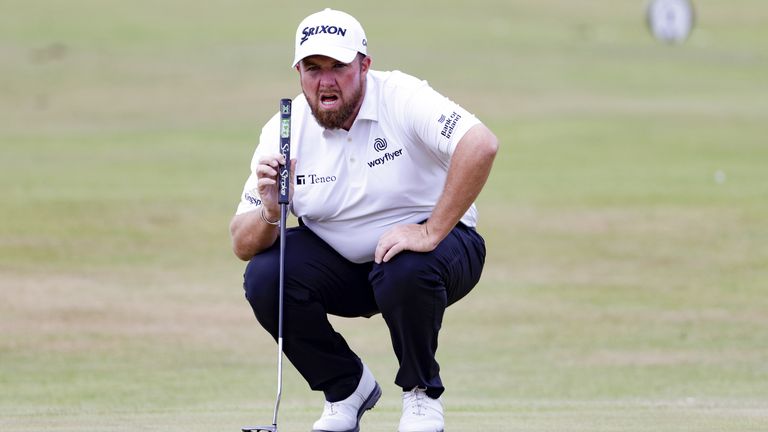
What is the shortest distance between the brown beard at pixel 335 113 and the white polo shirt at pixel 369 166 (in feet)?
0.16

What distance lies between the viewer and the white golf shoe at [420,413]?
533 centimetres

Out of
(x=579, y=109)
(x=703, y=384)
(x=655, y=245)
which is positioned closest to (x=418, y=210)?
(x=703, y=384)

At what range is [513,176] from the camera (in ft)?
65.3

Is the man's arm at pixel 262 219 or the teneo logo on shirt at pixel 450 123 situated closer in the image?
the teneo logo on shirt at pixel 450 123

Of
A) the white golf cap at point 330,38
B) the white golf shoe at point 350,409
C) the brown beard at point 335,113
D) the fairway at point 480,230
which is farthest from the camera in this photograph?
the fairway at point 480,230

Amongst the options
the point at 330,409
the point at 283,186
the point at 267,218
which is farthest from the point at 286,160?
the point at 330,409

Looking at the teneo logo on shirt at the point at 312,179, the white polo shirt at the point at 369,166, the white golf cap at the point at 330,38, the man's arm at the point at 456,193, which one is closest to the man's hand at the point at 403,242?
the man's arm at the point at 456,193

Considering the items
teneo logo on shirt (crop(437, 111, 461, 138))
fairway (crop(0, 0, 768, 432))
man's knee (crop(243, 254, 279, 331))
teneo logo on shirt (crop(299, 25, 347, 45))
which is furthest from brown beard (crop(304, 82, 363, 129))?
fairway (crop(0, 0, 768, 432))

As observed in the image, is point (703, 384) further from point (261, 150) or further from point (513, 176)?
point (513, 176)

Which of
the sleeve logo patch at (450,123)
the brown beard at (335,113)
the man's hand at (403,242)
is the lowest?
the man's hand at (403,242)

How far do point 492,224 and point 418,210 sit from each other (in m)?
11.5

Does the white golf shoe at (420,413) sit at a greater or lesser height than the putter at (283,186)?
lesser

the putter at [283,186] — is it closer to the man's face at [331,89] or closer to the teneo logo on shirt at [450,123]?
the man's face at [331,89]

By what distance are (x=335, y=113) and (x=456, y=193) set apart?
0.55 meters
